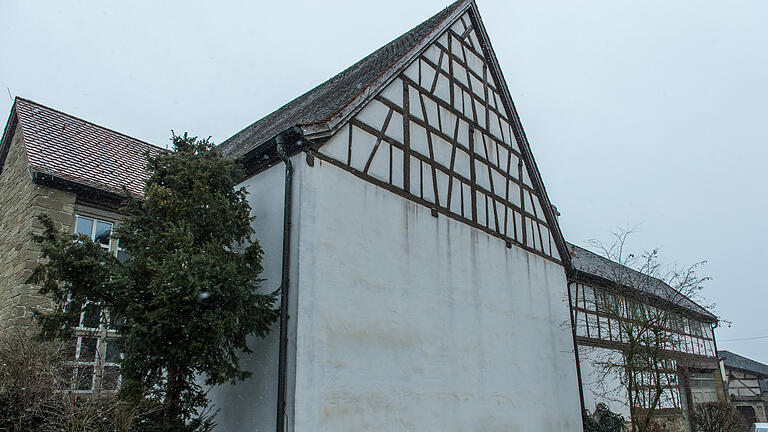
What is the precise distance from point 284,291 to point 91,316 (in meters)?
2.70

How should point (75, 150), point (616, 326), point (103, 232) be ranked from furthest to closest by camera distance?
1. point (616, 326)
2. point (75, 150)
3. point (103, 232)

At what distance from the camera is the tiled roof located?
35.6 feet

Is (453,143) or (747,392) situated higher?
(453,143)

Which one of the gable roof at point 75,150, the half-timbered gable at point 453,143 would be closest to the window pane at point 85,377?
the gable roof at point 75,150

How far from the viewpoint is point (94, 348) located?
11.3 meters

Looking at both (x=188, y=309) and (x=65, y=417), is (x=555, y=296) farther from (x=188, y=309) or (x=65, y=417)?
(x=65, y=417)

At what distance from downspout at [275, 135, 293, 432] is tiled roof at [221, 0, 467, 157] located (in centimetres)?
63

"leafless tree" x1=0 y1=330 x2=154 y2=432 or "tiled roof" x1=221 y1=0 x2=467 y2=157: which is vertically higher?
"tiled roof" x1=221 y1=0 x2=467 y2=157

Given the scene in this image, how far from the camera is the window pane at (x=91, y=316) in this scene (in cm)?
784

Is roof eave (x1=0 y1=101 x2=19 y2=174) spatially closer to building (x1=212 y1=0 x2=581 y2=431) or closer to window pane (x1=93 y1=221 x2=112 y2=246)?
window pane (x1=93 y1=221 x2=112 y2=246)

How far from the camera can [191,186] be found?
898cm

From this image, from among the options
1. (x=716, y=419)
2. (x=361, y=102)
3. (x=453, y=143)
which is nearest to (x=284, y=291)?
(x=361, y=102)

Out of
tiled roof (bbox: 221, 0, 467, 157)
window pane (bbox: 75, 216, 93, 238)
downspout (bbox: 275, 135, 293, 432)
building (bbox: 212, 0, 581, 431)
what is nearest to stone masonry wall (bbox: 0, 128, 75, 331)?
window pane (bbox: 75, 216, 93, 238)

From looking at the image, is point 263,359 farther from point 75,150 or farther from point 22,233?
point 75,150
